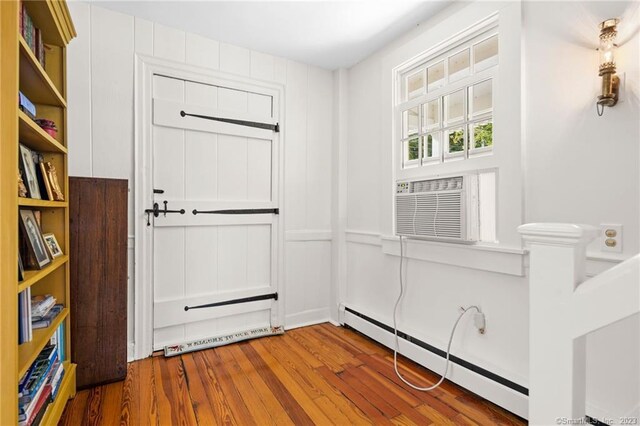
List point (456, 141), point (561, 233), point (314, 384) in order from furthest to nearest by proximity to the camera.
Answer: point (456, 141), point (314, 384), point (561, 233)

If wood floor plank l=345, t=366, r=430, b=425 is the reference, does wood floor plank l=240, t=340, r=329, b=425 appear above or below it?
above

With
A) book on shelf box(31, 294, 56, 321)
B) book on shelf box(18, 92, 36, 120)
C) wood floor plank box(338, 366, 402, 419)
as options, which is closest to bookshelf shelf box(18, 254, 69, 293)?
book on shelf box(31, 294, 56, 321)

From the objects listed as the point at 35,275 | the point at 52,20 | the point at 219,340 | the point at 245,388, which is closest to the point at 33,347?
the point at 35,275

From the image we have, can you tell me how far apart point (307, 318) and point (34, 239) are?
2.13 metres

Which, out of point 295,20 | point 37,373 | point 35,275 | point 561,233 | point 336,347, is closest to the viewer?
point 561,233

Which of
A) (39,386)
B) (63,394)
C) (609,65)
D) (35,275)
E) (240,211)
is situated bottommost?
(63,394)

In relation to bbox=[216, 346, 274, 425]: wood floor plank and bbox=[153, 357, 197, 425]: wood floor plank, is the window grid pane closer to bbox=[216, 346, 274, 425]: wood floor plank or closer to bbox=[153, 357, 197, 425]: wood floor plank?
bbox=[216, 346, 274, 425]: wood floor plank

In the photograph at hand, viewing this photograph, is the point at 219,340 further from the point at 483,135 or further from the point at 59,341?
the point at 483,135

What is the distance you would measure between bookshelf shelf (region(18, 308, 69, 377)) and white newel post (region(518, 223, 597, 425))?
61.8 inches

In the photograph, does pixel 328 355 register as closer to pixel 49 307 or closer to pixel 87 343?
Result: pixel 87 343

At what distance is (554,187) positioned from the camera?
158 centimetres

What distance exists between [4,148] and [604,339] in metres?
2.41

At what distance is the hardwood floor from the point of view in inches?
66.1

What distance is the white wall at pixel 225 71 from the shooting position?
215 centimetres
